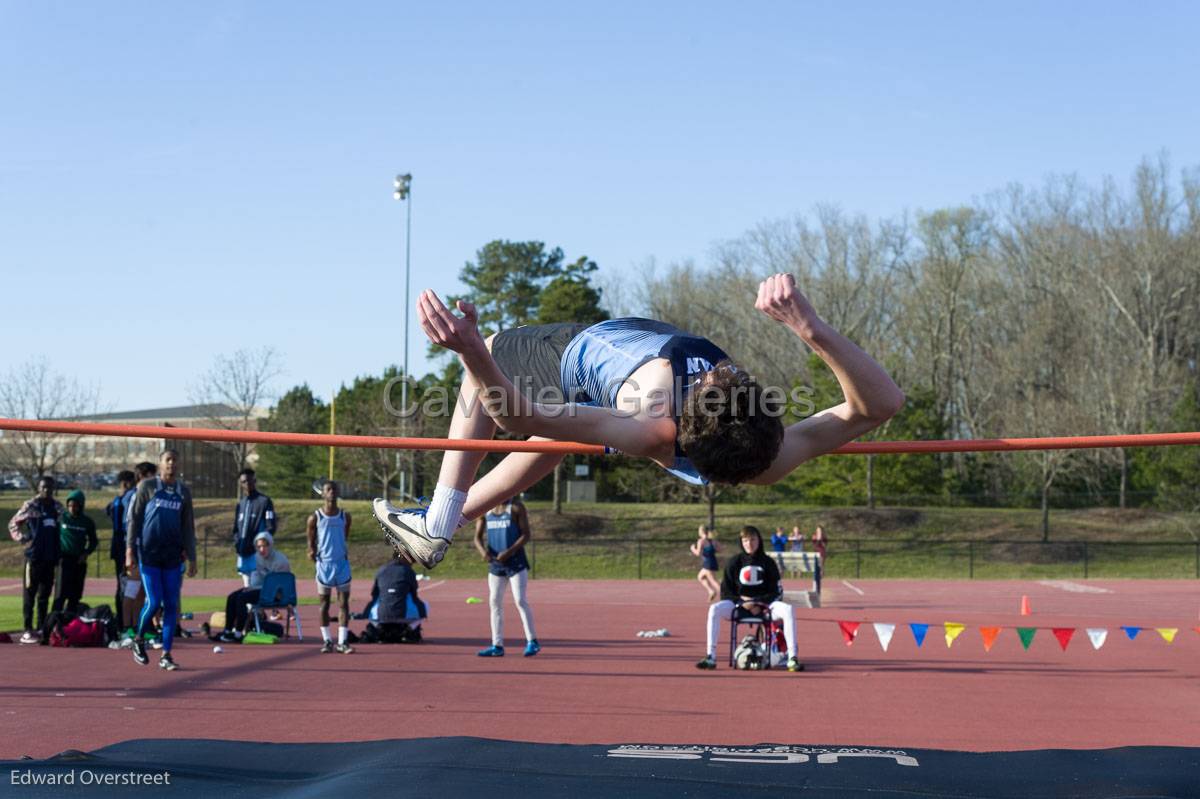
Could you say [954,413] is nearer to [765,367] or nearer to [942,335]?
[942,335]

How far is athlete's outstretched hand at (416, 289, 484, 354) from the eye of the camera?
3062mm

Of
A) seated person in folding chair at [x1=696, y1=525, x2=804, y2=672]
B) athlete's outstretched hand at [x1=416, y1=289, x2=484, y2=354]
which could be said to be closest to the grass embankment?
seated person in folding chair at [x1=696, y1=525, x2=804, y2=672]

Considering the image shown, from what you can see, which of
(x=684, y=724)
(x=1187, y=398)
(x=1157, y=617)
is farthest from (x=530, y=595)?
(x=1187, y=398)

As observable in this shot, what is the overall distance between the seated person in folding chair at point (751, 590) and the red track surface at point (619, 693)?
459mm

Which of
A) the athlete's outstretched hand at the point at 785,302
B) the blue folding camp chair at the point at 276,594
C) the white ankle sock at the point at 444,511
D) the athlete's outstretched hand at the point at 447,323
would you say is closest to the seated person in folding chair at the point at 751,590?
the blue folding camp chair at the point at 276,594

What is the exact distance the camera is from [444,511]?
405cm

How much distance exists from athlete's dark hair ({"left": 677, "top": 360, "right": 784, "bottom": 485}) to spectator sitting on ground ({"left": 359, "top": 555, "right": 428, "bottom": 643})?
26.4 feet

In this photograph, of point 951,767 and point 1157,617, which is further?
point 1157,617

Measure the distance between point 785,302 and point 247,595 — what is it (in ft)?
29.4

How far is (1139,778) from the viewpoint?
14.5 ft

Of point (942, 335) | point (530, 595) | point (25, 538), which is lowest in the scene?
point (530, 595)

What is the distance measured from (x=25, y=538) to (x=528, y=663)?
4.78m

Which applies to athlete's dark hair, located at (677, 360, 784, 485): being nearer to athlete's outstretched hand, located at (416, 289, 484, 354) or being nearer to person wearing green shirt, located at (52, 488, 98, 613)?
athlete's outstretched hand, located at (416, 289, 484, 354)

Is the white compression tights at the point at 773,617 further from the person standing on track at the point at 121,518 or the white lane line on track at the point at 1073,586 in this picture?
the white lane line on track at the point at 1073,586
